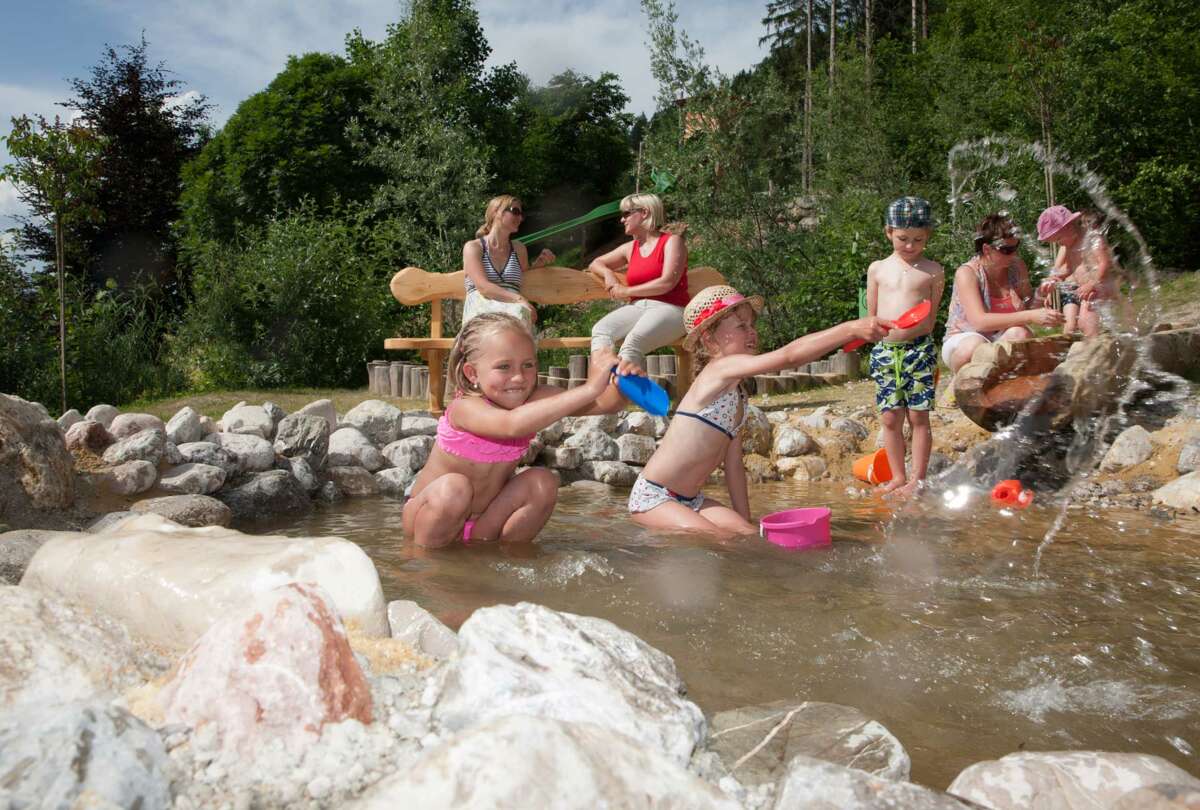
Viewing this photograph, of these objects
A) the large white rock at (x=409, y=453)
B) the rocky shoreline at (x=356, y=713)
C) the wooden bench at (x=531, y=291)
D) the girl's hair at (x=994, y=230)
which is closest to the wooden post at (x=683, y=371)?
the wooden bench at (x=531, y=291)

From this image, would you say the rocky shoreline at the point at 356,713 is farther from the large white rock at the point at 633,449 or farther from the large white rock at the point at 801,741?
the large white rock at the point at 633,449

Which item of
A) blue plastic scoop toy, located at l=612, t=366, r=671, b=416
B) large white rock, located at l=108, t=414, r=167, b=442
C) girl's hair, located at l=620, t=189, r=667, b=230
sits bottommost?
large white rock, located at l=108, t=414, r=167, b=442

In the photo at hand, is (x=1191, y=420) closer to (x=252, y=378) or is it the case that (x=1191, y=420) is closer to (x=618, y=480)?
(x=618, y=480)

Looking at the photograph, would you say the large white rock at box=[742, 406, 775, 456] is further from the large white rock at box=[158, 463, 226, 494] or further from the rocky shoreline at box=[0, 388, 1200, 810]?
the rocky shoreline at box=[0, 388, 1200, 810]

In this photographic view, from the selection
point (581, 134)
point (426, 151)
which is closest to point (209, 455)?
point (426, 151)

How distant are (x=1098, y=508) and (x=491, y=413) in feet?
10.5

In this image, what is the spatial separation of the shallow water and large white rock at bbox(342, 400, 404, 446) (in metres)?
1.49

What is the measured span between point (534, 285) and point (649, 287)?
168cm

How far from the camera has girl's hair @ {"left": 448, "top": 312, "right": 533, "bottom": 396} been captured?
3.49 meters

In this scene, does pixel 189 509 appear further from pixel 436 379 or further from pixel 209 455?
pixel 436 379

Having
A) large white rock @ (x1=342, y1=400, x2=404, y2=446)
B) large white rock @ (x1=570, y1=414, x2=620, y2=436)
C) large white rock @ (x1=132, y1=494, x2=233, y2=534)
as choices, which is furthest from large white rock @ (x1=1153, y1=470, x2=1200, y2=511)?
large white rock @ (x1=132, y1=494, x2=233, y2=534)

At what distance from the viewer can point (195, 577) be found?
2.16 m

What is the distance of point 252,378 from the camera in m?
10.7

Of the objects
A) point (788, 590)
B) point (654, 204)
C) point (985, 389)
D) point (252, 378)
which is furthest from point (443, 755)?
point (252, 378)
